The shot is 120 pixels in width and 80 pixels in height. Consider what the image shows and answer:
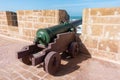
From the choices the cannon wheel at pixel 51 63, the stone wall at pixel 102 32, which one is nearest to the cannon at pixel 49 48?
the cannon wheel at pixel 51 63

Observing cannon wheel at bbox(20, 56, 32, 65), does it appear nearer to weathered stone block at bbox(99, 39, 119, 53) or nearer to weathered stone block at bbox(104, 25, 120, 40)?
weathered stone block at bbox(99, 39, 119, 53)

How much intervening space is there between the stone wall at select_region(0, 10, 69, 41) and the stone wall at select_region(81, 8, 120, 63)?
3.88 ft

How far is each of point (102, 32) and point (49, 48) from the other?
160 cm

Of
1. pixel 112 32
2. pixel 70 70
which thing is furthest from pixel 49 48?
pixel 112 32

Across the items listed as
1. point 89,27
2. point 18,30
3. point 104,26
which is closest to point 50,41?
point 89,27

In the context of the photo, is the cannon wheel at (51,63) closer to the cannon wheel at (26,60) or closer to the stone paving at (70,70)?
the stone paving at (70,70)

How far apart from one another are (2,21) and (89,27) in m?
5.29

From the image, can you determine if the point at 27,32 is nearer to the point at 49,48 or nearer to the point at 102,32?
the point at 49,48

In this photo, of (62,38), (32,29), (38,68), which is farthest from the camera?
(32,29)

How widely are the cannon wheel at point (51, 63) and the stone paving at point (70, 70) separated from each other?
132 millimetres

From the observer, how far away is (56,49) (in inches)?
117

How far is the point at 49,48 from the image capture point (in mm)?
2754

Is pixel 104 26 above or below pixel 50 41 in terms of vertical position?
above

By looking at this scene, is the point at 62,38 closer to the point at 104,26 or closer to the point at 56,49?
the point at 56,49
